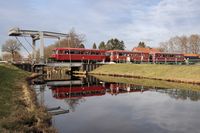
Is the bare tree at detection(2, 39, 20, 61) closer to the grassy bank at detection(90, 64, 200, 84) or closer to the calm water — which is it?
the grassy bank at detection(90, 64, 200, 84)

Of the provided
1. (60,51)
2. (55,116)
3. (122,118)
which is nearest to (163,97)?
(122,118)

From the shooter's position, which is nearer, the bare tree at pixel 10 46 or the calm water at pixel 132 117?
the calm water at pixel 132 117

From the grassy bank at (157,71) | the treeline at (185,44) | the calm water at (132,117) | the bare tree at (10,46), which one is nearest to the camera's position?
the calm water at (132,117)

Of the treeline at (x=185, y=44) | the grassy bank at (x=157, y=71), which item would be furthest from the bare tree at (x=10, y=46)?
the treeline at (x=185, y=44)

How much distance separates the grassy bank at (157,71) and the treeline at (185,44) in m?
59.9

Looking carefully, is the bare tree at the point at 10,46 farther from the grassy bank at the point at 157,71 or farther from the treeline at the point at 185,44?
the treeline at the point at 185,44

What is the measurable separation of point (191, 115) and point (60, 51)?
155 feet

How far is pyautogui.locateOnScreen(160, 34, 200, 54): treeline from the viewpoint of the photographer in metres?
118

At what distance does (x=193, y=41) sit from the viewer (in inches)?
4624

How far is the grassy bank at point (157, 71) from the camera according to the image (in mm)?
45812

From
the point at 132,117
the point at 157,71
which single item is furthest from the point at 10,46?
the point at 132,117

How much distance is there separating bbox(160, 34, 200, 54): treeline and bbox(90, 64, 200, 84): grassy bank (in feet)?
197

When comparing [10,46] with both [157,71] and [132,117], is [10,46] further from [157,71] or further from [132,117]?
[132,117]

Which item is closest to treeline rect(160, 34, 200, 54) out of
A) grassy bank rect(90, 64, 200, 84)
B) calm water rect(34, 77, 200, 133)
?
grassy bank rect(90, 64, 200, 84)
